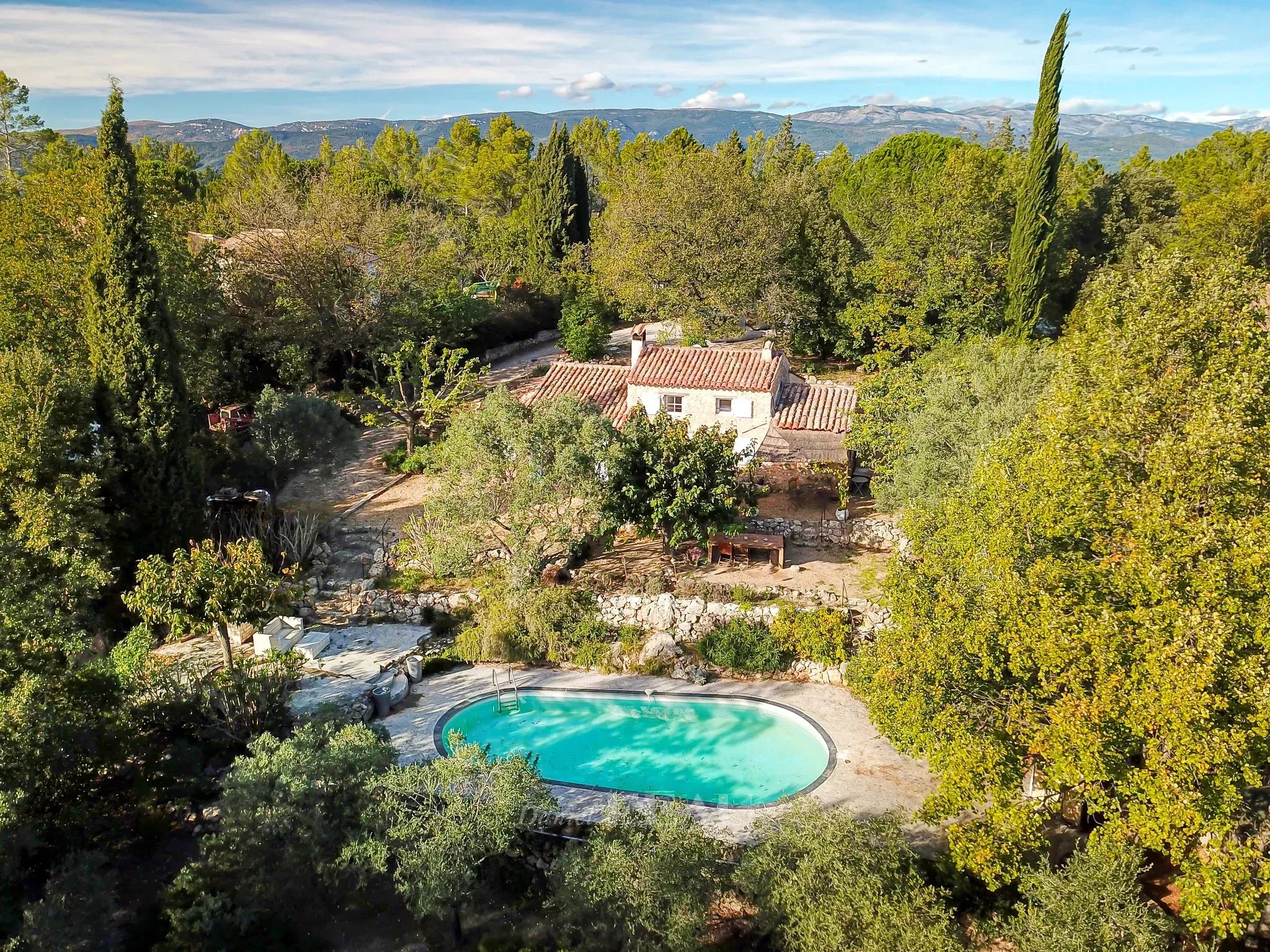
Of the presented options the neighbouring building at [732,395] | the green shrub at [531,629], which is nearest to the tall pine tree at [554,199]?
the neighbouring building at [732,395]

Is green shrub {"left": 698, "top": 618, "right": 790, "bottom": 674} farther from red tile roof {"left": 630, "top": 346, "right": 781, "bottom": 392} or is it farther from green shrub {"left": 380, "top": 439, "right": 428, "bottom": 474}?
green shrub {"left": 380, "top": 439, "right": 428, "bottom": 474}

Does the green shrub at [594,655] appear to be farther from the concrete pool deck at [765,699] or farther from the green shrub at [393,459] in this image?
the green shrub at [393,459]

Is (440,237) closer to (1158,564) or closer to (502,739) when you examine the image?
(502,739)

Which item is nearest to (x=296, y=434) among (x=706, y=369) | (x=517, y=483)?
(x=517, y=483)

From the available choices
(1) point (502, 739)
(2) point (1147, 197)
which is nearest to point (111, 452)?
(1) point (502, 739)

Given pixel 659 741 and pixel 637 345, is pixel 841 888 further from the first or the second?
pixel 637 345
